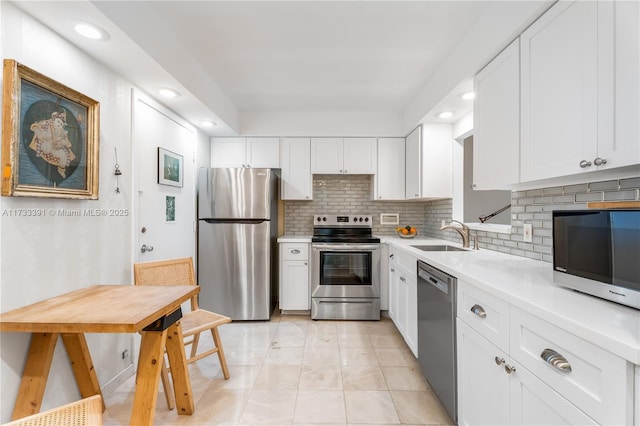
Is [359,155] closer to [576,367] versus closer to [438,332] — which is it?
[438,332]

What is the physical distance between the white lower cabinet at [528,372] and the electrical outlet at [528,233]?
72cm

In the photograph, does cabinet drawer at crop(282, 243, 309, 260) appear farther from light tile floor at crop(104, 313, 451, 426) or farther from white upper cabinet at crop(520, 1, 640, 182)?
white upper cabinet at crop(520, 1, 640, 182)

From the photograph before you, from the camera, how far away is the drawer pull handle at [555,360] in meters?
0.84

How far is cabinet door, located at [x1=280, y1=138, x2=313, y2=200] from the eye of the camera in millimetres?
3541

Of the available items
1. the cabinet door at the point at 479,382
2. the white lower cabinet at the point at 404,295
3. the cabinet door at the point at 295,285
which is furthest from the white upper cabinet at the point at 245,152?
the cabinet door at the point at 479,382

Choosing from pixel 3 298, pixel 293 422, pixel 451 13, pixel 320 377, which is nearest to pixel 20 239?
pixel 3 298

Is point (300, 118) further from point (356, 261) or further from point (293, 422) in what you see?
point (293, 422)

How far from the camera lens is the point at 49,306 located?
133 centimetres

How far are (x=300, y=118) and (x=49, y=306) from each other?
9.56 ft

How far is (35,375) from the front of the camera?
4.24ft

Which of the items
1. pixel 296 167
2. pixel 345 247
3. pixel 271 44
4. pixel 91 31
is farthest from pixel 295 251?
pixel 91 31

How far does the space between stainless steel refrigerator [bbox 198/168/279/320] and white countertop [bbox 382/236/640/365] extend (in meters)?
1.93

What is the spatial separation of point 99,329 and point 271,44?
2.03m

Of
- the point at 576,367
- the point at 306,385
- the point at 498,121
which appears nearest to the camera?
the point at 576,367
